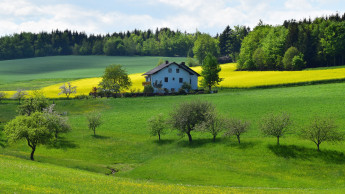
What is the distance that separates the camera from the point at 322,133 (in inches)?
1907

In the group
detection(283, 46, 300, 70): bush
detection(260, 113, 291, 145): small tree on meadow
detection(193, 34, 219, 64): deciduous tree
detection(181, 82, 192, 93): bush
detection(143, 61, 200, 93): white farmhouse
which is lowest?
detection(260, 113, 291, 145): small tree on meadow

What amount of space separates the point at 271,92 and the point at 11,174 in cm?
7347

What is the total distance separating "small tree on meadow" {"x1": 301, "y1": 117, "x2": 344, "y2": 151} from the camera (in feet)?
158

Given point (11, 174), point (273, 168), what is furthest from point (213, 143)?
point (11, 174)

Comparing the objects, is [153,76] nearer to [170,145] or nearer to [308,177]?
[170,145]

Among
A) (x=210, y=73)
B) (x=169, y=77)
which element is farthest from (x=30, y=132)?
(x=210, y=73)

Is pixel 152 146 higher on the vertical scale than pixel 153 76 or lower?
lower

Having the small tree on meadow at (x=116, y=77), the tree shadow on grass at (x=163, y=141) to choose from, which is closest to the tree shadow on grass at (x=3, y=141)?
the tree shadow on grass at (x=163, y=141)

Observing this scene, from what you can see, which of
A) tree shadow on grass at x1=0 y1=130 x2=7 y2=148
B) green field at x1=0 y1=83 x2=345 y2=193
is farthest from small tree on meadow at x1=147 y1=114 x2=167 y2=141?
tree shadow on grass at x1=0 y1=130 x2=7 y2=148

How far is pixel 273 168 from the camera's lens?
44.8m

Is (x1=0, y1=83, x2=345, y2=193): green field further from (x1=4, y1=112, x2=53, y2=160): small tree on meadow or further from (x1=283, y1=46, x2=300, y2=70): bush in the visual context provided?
(x1=283, y1=46, x2=300, y2=70): bush

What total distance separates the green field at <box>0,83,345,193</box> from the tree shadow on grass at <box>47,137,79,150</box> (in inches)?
6.4

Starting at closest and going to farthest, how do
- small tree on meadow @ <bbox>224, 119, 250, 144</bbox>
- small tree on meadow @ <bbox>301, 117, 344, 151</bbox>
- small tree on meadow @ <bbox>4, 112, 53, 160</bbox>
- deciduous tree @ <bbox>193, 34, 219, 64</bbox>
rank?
small tree on meadow @ <bbox>301, 117, 344, 151</bbox>, small tree on meadow @ <bbox>4, 112, 53, 160</bbox>, small tree on meadow @ <bbox>224, 119, 250, 144</bbox>, deciduous tree @ <bbox>193, 34, 219, 64</bbox>

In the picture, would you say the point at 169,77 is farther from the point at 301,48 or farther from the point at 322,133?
the point at 322,133
